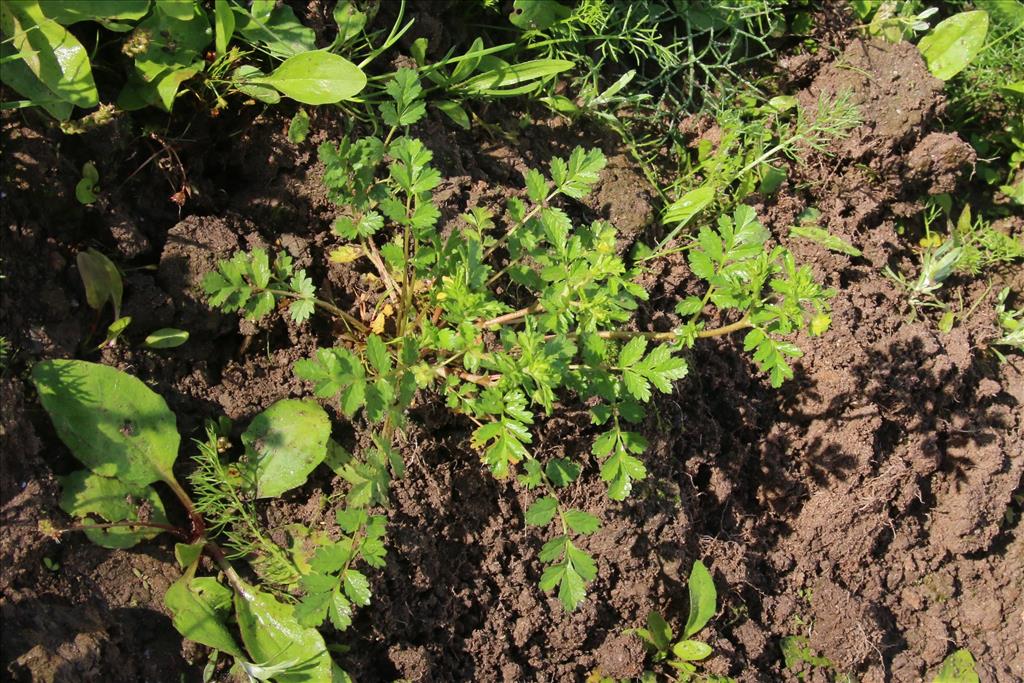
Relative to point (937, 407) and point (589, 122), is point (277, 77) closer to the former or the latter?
point (589, 122)

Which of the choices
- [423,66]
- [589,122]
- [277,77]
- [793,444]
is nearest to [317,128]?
[277,77]

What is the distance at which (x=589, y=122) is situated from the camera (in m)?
2.96

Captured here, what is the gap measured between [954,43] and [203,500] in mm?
3042

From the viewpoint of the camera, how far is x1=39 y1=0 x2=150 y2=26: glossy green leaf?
2143 millimetres

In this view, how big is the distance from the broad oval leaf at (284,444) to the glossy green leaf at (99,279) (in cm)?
46

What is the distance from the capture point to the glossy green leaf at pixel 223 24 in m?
2.31

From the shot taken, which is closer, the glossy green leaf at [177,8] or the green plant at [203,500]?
the green plant at [203,500]

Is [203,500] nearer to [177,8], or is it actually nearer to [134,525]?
[134,525]

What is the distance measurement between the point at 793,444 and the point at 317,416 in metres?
1.49

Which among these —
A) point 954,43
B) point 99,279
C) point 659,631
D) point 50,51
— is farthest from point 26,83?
point 954,43

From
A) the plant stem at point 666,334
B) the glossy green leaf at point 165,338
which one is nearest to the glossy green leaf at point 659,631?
the plant stem at point 666,334

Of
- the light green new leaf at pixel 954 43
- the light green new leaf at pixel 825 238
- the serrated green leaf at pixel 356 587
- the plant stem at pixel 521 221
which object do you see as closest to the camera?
the serrated green leaf at pixel 356 587

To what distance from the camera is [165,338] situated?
229 cm

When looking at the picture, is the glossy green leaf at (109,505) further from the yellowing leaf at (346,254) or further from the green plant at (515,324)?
the yellowing leaf at (346,254)
